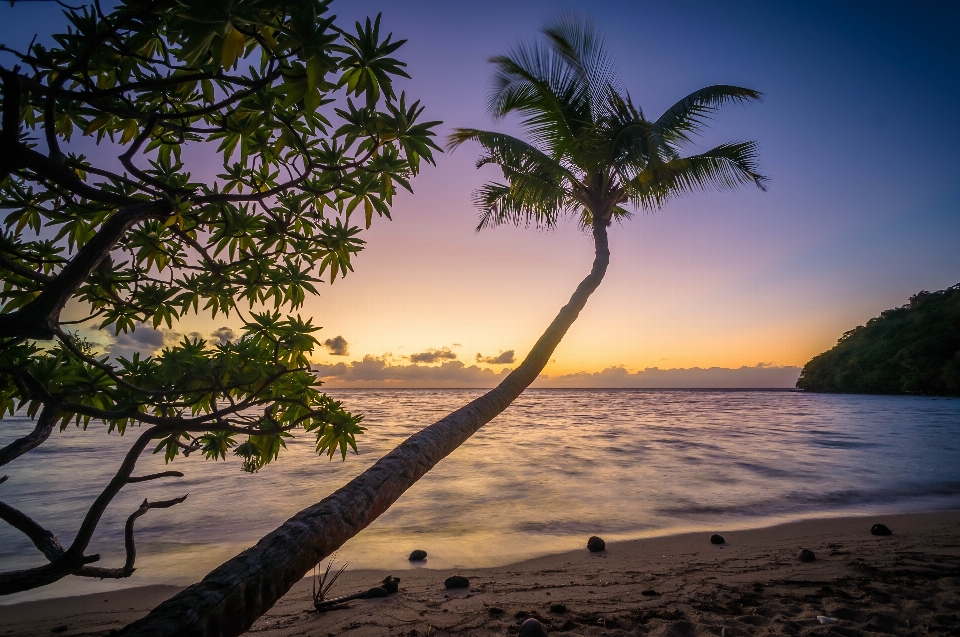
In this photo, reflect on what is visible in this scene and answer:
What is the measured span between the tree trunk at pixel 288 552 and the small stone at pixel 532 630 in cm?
131

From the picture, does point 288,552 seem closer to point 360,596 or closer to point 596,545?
point 360,596

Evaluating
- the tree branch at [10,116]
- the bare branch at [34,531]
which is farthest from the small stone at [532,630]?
the tree branch at [10,116]

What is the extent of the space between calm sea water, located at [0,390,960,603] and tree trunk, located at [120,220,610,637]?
3.66 metres

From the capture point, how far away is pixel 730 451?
48.4ft

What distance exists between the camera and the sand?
3188mm

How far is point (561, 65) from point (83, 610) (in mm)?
8295

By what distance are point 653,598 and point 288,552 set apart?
3.26 meters

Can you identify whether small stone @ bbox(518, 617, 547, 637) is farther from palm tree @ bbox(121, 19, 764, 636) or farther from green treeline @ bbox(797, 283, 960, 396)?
green treeline @ bbox(797, 283, 960, 396)

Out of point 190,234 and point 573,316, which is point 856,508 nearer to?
point 573,316

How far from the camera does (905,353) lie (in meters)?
48.6

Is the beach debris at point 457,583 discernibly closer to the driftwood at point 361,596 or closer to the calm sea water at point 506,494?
the driftwood at point 361,596

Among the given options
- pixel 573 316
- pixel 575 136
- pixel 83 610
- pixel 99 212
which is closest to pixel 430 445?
pixel 99 212

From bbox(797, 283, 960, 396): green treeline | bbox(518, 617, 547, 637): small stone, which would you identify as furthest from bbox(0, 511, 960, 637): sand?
bbox(797, 283, 960, 396): green treeline

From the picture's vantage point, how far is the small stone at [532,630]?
2932mm
